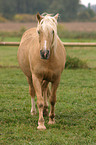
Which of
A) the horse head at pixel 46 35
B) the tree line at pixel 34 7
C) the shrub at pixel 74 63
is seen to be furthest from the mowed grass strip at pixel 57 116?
the tree line at pixel 34 7

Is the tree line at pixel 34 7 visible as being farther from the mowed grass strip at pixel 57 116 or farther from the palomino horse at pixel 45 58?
the palomino horse at pixel 45 58

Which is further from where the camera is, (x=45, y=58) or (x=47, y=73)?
(x=47, y=73)

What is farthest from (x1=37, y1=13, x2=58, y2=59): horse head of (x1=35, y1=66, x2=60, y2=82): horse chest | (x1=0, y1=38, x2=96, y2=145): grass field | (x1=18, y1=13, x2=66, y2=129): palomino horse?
(x1=0, y1=38, x2=96, y2=145): grass field

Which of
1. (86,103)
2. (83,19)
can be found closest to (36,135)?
(86,103)

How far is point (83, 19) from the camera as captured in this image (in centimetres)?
7038

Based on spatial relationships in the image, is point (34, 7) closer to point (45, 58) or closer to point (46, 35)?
point (46, 35)

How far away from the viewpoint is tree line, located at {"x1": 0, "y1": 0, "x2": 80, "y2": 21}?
227 feet

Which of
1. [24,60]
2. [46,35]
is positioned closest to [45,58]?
[46,35]

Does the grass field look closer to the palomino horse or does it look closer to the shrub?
the palomino horse

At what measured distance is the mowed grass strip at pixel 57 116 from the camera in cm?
375

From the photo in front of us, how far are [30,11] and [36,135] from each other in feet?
247

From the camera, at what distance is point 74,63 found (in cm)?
1079

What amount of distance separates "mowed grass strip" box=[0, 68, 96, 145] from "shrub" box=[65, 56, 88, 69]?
2.37 m

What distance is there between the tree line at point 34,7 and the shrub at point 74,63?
57226 millimetres
